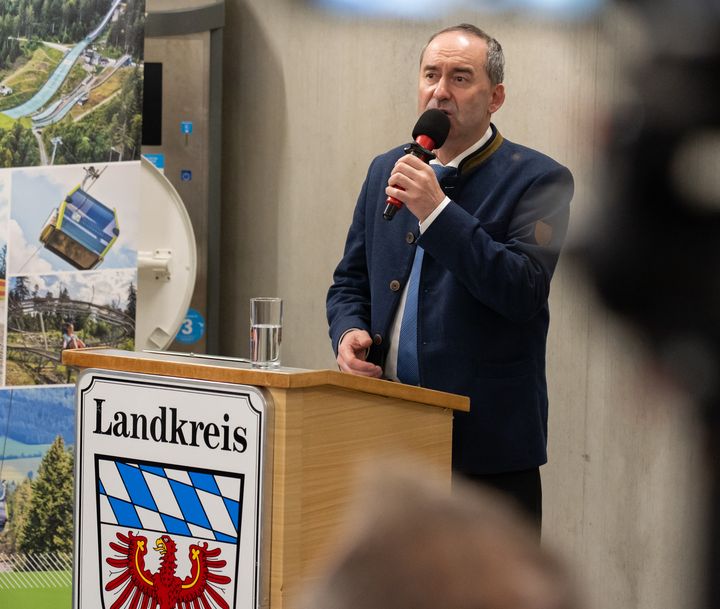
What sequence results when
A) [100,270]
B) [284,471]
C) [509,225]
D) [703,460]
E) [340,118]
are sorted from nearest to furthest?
1. [703,460]
2. [284,471]
3. [509,225]
4. [100,270]
5. [340,118]

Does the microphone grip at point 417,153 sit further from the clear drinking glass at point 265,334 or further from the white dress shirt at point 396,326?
the clear drinking glass at point 265,334

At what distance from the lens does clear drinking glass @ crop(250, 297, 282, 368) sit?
1.64m

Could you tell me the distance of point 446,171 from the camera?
2105mm

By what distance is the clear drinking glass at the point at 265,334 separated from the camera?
164 cm

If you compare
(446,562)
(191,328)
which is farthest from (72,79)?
(446,562)

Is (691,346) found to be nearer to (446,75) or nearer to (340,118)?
(446,75)

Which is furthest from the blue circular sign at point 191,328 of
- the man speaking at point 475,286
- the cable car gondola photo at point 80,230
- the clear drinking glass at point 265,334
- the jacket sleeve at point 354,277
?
the clear drinking glass at point 265,334

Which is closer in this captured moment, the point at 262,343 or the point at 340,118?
the point at 262,343

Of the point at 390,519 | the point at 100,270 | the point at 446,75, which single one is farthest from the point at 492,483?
the point at 390,519

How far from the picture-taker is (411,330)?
2074mm

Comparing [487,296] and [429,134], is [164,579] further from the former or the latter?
[429,134]

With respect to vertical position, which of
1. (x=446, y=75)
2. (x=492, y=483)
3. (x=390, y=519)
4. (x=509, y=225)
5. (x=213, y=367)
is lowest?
(x=492, y=483)

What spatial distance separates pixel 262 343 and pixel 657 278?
142cm

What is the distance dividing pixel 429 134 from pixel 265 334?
1.97ft
